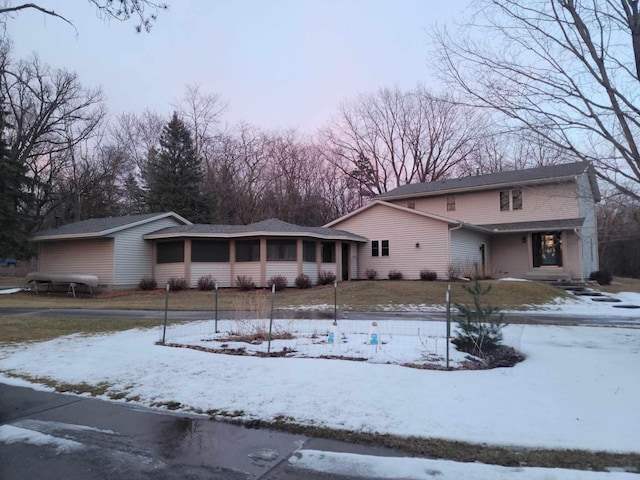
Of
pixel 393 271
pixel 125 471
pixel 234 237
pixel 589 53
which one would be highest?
pixel 589 53

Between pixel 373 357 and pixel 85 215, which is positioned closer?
pixel 373 357

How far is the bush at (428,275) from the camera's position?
24630mm

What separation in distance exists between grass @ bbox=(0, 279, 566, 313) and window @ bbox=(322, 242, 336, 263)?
3.05 meters

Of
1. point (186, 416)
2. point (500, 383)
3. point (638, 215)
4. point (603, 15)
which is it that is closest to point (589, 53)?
point (603, 15)

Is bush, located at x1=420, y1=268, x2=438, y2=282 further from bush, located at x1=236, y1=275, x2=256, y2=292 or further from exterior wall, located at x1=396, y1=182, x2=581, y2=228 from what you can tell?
bush, located at x1=236, y1=275, x2=256, y2=292

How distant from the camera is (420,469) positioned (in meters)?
3.73

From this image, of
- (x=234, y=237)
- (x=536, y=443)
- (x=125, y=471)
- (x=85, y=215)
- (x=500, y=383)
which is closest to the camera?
(x=125, y=471)

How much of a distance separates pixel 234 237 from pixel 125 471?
21.8 meters

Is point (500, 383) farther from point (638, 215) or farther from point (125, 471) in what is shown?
point (638, 215)

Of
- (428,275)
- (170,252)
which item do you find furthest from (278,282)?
(428,275)

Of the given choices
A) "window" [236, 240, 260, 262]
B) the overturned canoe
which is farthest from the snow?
the overturned canoe

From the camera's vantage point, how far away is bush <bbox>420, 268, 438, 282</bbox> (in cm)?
2463

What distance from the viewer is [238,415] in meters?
5.13

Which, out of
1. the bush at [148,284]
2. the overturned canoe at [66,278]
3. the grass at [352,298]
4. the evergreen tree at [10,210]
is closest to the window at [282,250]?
the grass at [352,298]
